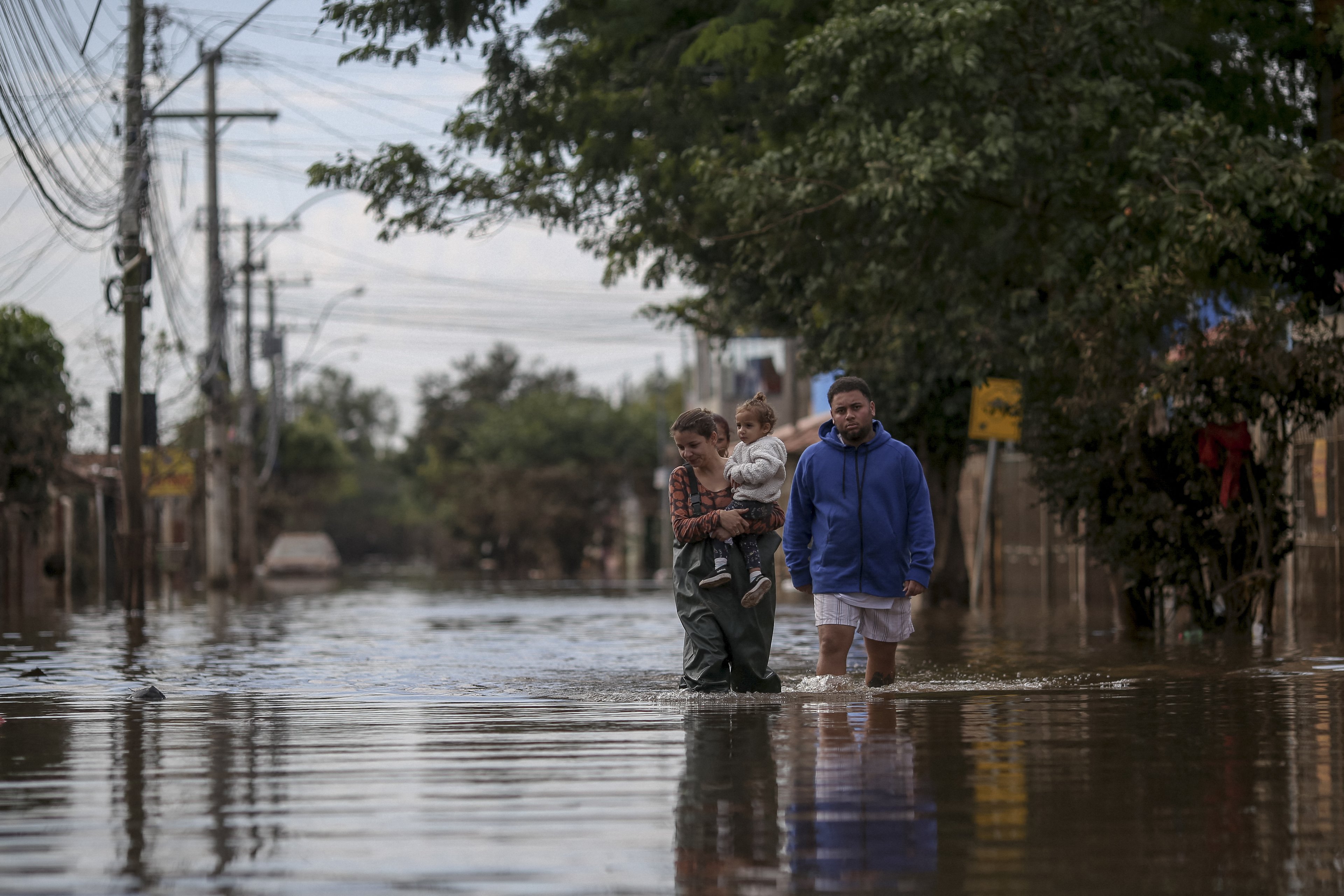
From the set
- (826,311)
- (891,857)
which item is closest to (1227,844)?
(891,857)

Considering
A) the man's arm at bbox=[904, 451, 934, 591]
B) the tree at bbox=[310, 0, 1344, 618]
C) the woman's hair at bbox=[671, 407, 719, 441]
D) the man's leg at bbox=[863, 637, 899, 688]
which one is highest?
the tree at bbox=[310, 0, 1344, 618]

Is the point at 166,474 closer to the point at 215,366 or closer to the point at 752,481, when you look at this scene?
the point at 215,366

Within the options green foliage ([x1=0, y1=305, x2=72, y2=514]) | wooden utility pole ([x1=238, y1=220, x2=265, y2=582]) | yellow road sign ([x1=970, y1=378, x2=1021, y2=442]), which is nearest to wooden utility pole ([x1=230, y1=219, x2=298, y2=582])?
wooden utility pole ([x1=238, y1=220, x2=265, y2=582])

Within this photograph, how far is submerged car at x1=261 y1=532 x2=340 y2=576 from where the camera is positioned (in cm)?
5294

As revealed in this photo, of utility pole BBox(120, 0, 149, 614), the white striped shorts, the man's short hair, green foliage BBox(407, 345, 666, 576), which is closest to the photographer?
the man's short hair

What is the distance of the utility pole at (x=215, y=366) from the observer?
131 feet

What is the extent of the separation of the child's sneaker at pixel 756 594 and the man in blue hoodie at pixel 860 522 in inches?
6.1

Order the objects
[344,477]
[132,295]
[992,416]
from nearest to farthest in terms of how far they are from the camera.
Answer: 1. [992,416]
2. [132,295]
3. [344,477]

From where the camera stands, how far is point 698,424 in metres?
10.0

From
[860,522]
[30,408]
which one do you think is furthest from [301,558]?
[860,522]

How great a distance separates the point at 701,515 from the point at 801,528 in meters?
0.50

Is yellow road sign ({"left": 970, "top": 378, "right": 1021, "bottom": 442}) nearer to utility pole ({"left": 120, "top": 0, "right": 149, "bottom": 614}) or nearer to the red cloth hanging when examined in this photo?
the red cloth hanging

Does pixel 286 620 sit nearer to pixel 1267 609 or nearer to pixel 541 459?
pixel 1267 609

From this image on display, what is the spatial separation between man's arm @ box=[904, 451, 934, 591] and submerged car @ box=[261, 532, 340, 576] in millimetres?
44247
